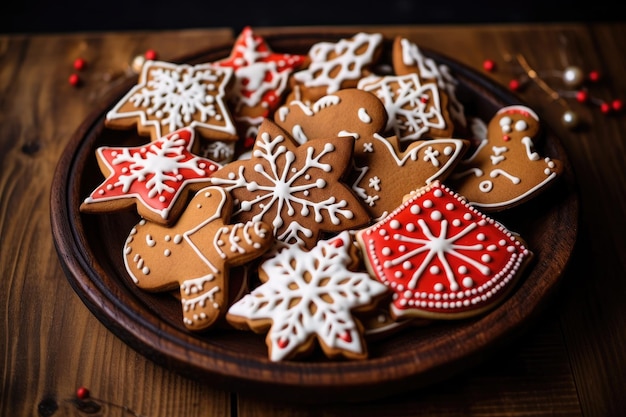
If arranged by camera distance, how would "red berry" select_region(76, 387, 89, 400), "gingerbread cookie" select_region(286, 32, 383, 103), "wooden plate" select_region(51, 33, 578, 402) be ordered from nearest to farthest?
"wooden plate" select_region(51, 33, 578, 402) → "red berry" select_region(76, 387, 89, 400) → "gingerbread cookie" select_region(286, 32, 383, 103)

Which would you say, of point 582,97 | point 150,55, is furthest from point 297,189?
point 582,97

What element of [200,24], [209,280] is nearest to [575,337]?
[209,280]

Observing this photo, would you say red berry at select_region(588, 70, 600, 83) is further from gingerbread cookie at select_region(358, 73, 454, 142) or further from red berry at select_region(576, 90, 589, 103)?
gingerbread cookie at select_region(358, 73, 454, 142)

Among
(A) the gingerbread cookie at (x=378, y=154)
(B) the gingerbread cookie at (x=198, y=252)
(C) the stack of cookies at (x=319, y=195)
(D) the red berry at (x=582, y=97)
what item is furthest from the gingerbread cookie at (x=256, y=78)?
(D) the red berry at (x=582, y=97)

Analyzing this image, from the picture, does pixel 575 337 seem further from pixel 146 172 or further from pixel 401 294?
pixel 146 172

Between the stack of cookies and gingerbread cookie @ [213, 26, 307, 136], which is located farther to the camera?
gingerbread cookie @ [213, 26, 307, 136]

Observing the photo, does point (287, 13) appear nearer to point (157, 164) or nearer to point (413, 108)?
point (413, 108)

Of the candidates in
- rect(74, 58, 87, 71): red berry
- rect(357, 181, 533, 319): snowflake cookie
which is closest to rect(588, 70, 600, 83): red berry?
rect(357, 181, 533, 319): snowflake cookie

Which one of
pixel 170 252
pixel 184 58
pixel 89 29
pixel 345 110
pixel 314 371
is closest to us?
pixel 314 371
